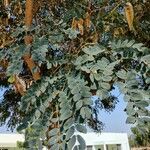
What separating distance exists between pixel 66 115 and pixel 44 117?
1.15ft

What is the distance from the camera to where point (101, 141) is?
4497cm

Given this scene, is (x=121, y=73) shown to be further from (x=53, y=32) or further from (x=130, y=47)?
(x=53, y=32)

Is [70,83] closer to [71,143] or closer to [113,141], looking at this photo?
[71,143]

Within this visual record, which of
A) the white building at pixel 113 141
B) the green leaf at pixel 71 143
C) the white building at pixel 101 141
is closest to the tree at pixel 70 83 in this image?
the green leaf at pixel 71 143

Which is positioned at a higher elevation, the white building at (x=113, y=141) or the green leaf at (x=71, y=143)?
the white building at (x=113, y=141)

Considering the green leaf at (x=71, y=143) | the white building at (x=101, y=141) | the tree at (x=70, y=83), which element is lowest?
the green leaf at (x=71, y=143)

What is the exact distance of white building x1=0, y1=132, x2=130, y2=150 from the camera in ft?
132

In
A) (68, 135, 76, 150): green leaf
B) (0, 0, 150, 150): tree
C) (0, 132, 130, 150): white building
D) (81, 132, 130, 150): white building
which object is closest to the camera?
(68, 135, 76, 150): green leaf

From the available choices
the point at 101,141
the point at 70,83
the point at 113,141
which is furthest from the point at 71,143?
the point at 113,141

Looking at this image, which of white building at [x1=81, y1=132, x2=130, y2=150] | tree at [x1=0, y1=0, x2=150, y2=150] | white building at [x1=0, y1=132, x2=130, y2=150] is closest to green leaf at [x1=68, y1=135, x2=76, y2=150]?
tree at [x1=0, y1=0, x2=150, y2=150]

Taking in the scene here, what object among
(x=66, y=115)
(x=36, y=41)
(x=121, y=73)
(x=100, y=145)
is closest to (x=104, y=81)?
(x=121, y=73)

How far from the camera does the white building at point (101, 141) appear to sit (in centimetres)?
4016

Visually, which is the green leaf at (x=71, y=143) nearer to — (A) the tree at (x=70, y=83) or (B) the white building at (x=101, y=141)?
(A) the tree at (x=70, y=83)

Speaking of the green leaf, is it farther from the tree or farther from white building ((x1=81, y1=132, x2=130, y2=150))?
white building ((x1=81, y1=132, x2=130, y2=150))
